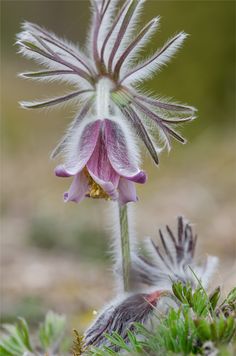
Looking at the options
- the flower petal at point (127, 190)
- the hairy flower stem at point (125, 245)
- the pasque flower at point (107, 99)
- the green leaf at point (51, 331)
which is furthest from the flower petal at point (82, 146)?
the green leaf at point (51, 331)

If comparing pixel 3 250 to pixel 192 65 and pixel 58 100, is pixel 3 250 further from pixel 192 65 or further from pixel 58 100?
pixel 192 65

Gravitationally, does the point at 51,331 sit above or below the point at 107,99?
below

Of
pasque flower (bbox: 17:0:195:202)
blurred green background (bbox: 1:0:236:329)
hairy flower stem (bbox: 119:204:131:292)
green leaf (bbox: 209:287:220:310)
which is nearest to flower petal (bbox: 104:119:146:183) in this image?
pasque flower (bbox: 17:0:195:202)

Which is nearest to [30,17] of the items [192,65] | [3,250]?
[192,65]

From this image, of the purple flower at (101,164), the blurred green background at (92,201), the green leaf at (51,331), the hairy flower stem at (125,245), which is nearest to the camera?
the purple flower at (101,164)

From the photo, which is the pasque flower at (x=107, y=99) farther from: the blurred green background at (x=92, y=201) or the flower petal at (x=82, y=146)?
the blurred green background at (x=92, y=201)

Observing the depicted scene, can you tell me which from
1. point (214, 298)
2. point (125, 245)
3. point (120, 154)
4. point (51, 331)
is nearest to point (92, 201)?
point (51, 331)

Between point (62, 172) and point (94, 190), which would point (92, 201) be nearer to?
point (94, 190)
